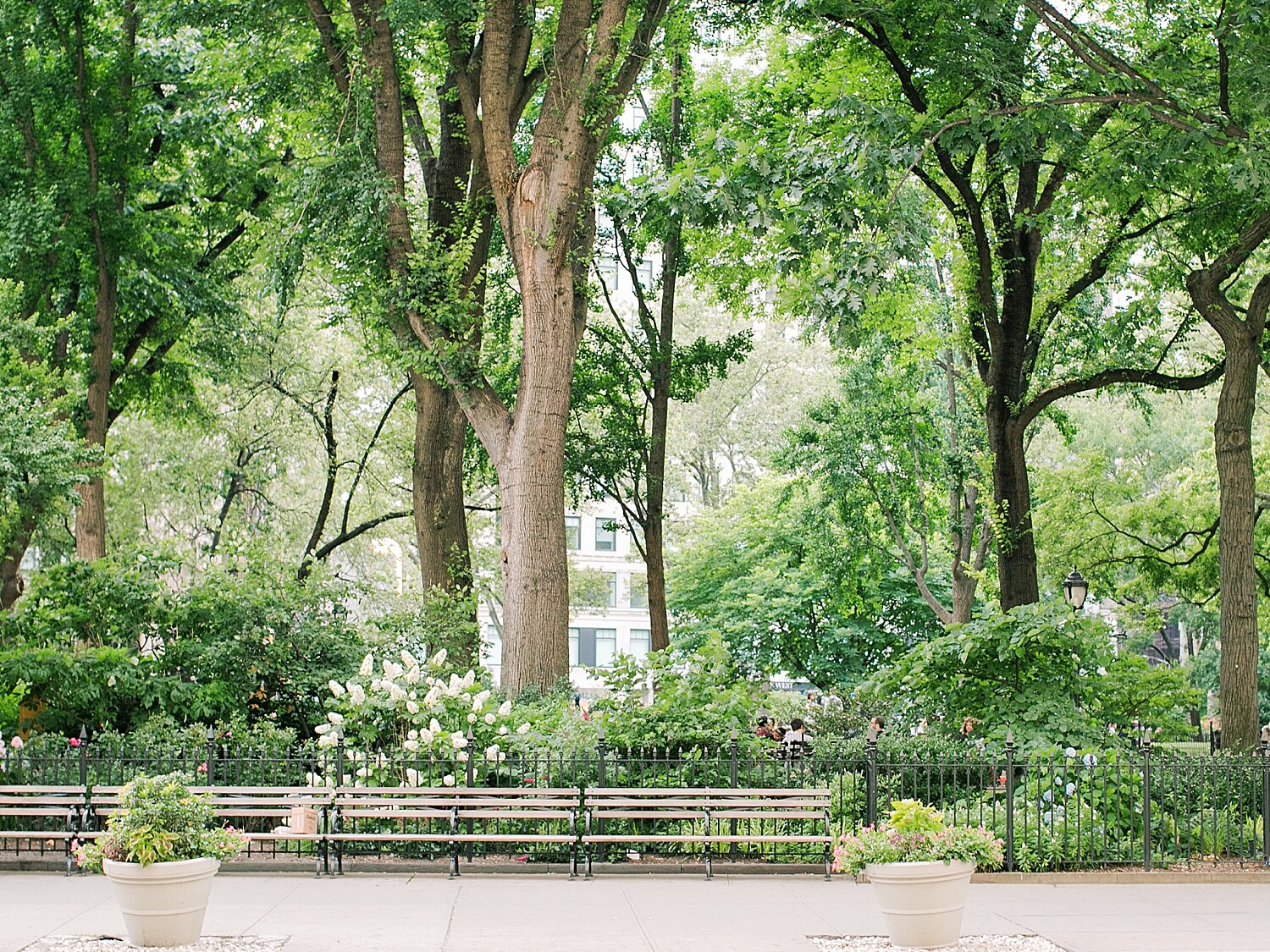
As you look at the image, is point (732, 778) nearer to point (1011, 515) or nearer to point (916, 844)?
point (916, 844)

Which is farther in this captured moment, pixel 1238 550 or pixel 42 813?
pixel 1238 550

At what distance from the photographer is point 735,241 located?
72.1 ft

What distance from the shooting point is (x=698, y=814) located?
12.4 metres

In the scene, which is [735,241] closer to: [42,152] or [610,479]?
[610,479]

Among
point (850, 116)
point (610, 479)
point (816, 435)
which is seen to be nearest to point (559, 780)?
point (850, 116)

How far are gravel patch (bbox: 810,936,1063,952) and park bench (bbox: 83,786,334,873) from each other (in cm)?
515

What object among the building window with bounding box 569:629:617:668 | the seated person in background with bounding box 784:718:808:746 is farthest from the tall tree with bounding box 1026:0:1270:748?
the building window with bounding box 569:629:617:668

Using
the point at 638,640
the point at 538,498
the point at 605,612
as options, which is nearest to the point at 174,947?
the point at 538,498

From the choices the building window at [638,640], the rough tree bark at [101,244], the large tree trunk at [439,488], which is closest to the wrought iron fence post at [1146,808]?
the large tree trunk at [439,488]

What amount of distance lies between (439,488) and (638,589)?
1120 inches

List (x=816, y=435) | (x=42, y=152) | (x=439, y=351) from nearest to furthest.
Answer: (x=439, y=351)
(x=42, y=152)
(x=816, y=435)

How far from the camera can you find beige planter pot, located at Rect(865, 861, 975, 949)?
903 centimetres

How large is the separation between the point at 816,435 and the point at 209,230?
13954 mm

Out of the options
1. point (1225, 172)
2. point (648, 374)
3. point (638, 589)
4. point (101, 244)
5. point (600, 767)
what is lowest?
point (600, 767)
